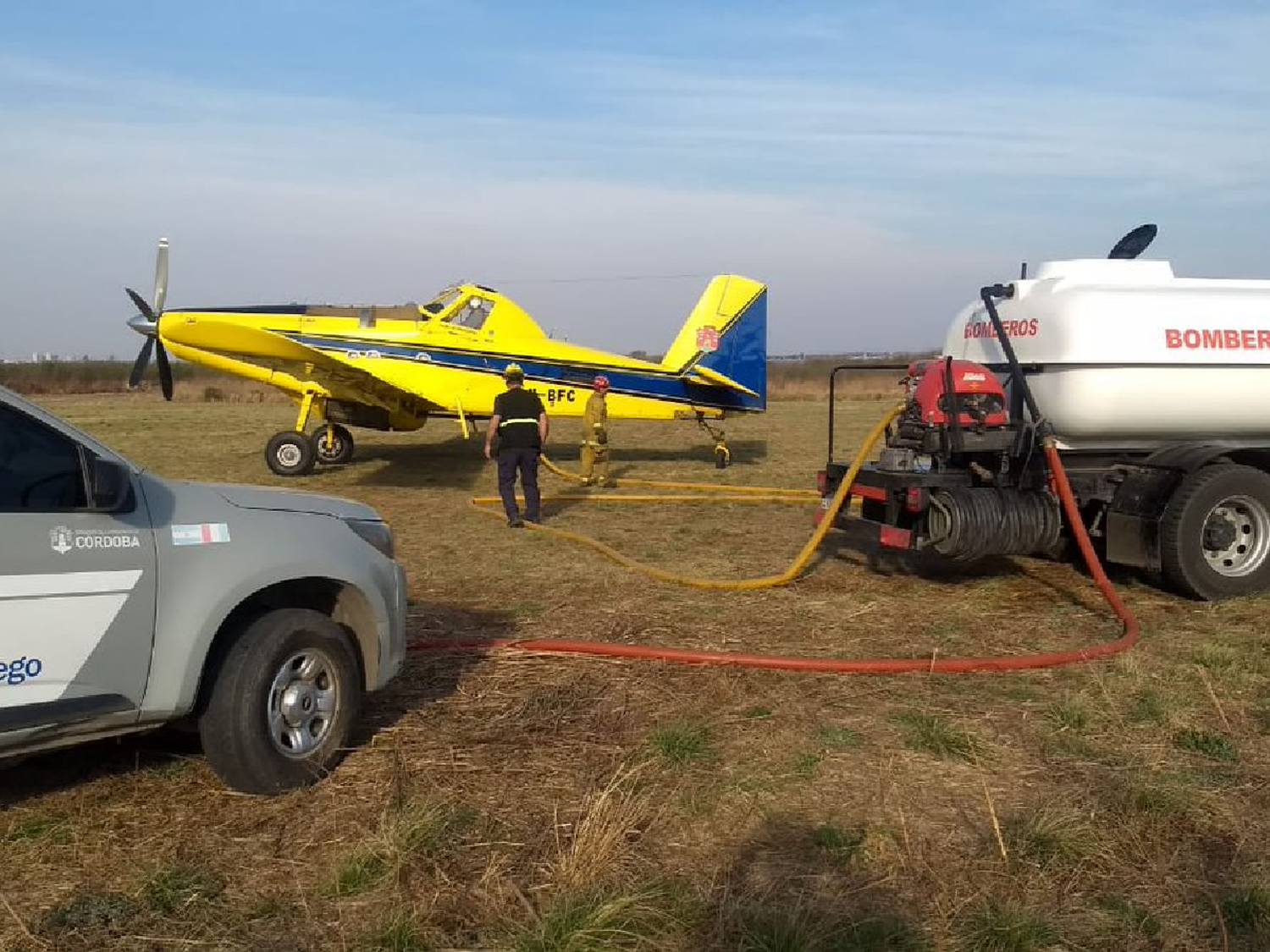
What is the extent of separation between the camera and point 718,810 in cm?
428

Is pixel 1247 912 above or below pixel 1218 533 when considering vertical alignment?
below

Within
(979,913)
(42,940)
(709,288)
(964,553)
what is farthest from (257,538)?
(709,288)

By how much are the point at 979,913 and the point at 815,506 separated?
405 inches

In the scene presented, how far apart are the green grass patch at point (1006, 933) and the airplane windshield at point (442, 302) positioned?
1544 centimetres

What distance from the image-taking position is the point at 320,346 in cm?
1748

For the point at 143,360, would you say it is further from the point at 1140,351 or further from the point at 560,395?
the point at 1140,351

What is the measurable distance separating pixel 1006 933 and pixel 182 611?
3164 mm

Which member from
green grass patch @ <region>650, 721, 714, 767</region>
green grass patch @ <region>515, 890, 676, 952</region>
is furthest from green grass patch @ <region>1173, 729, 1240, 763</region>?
green grass patch @ <region>515, 890, 676, 952</region>

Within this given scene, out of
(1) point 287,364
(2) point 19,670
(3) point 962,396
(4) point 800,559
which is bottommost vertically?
(4) point 800,559

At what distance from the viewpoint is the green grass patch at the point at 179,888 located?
3508 mm

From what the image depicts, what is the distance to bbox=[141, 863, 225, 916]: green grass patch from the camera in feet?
11.5

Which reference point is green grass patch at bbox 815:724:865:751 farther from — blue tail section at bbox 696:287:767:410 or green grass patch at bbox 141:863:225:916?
blue tail section at bbox 696:287:767:410

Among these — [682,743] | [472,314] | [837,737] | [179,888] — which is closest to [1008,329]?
[837,737]

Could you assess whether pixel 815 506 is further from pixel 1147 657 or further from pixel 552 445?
pixel 552 445
